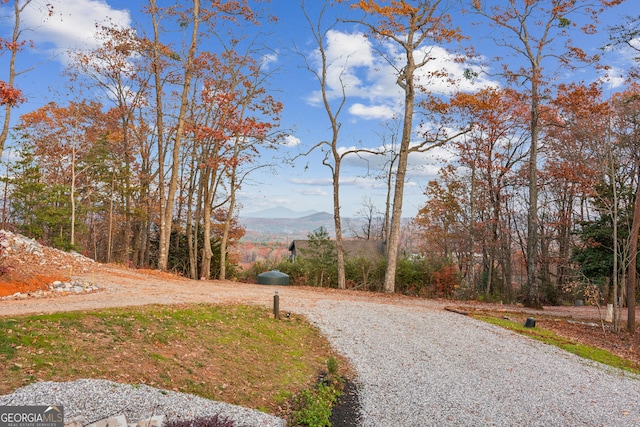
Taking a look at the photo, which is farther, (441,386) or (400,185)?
(400,185)

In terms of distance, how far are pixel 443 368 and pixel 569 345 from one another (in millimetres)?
4196

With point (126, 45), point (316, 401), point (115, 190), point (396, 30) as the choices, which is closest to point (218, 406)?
point (316, 401)

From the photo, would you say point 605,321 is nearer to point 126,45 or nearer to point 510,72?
point 510,72

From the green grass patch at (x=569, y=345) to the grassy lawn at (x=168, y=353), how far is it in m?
5.40

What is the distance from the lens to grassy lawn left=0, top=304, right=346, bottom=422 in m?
5.43

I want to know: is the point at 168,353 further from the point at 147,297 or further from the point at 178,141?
the point at 178,141

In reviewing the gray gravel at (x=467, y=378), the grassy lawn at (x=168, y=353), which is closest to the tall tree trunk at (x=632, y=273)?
the gray gravel at (x=467, y=378)

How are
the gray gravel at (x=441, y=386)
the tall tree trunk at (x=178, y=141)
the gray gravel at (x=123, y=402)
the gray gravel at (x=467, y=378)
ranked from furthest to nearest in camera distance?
1. the tall tree trunk at (x=178, y=141)
2. the gray gravel at (x=467, y=378)
3. the gray gravel at (x=441, y=386)
4. the gray gravel at (x=123, y=402)

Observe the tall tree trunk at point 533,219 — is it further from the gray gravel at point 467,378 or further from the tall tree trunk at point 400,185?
the gray gravel at point 467,378

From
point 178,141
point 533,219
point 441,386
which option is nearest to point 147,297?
point 441,386

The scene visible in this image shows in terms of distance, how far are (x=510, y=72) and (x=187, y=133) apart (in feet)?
47.4

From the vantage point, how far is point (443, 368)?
8.05 m

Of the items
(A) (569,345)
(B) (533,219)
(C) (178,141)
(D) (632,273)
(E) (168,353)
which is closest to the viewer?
(E) (168,353)

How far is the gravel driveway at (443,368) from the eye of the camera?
20.9ft
